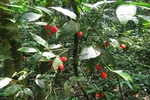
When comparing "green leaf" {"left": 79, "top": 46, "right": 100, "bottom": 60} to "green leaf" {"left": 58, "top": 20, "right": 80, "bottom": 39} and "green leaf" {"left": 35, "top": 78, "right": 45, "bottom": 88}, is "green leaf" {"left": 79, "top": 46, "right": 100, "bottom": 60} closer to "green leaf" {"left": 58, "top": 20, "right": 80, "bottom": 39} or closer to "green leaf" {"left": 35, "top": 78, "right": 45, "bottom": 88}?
"green leaf" {"left": 58, "top": 20, "right": 80, "bottom": 39}

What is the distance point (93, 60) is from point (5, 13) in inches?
25.1

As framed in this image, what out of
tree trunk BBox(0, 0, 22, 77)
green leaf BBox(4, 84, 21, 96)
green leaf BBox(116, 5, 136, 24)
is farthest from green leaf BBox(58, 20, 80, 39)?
tree trunk BBox(0, 0, 22, 77)

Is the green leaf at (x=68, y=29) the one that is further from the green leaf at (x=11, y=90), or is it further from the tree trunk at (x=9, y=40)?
the tree trunk at (x=9, y=40)

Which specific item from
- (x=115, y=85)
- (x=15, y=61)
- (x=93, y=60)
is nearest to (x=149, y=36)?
(x=115, y=85)

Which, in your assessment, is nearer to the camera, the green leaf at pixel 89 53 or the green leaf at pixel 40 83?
the green leaf at pixel 89 53

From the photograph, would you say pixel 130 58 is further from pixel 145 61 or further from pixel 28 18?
pixel 28 18

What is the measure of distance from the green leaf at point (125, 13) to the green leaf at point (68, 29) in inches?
7.9

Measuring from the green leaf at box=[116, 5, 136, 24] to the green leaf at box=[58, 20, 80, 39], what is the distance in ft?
0.65

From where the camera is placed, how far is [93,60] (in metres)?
0.70

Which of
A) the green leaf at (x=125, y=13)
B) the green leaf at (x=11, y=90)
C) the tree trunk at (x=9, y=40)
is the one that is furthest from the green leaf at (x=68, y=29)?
the tree trunk at (x=9, y=40)

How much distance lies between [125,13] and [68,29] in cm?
22

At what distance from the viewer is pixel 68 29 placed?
680mm

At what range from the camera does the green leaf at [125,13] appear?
496 millimetres

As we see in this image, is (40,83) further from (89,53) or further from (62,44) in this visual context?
(89,53)
